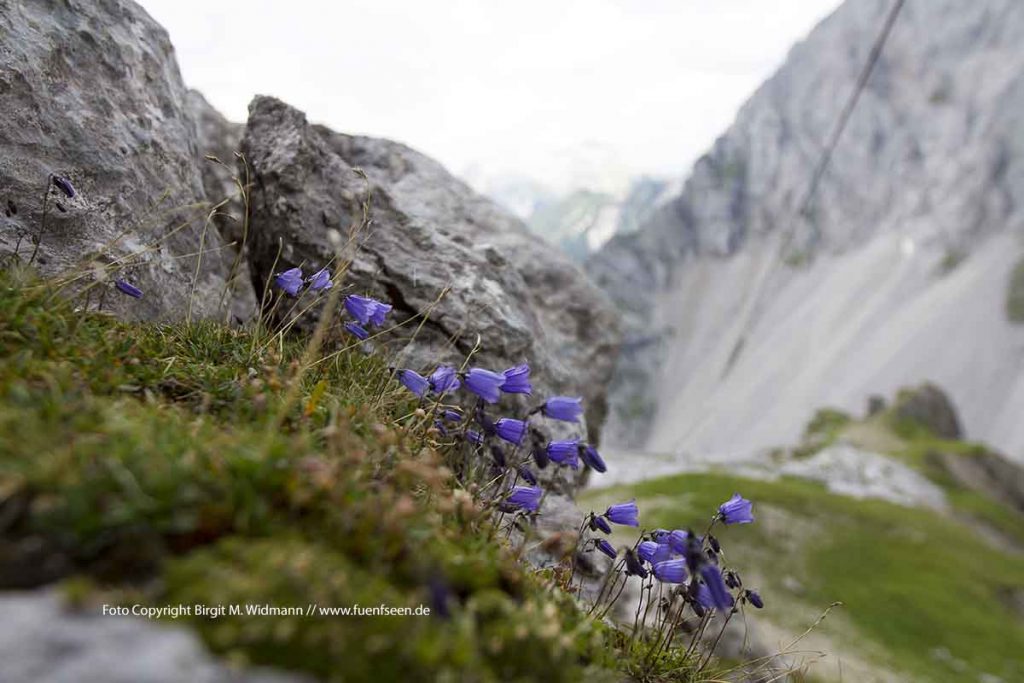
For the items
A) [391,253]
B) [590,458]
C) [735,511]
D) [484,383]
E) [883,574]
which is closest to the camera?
[484,383]

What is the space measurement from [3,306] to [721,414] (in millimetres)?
119256

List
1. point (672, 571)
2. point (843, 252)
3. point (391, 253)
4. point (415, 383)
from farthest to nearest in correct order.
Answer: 1. point (843, 252)
2. point (391, 253)
3. point (415, 383)
4. point (672, 571)

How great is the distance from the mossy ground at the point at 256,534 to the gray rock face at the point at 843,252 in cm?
10267

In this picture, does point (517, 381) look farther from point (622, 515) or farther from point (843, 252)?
point (843, 252)

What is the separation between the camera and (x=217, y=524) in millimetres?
2201

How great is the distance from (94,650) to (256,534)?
0.58 meters

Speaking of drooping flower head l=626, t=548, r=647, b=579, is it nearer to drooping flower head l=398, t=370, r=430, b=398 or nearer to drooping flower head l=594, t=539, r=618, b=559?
drooping flower head l=594, t=539, r=618, b=559

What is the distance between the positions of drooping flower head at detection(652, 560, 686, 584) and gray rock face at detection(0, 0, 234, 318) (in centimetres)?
454

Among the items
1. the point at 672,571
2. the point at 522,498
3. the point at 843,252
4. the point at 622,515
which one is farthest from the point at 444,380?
the point at 843,252

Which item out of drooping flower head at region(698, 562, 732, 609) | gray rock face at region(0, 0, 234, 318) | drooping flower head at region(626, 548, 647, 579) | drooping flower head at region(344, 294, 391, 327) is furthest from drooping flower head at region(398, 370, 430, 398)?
gray rock face at region(0, 0, 234, 318)

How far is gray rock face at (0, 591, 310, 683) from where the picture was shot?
1671 millimetres

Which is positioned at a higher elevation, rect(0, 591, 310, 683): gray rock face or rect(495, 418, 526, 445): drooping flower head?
rect(495, 418, 526, 445): drooping flower head

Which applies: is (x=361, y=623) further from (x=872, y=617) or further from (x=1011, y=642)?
(x=1011, y=642)

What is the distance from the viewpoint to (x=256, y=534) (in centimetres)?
223
